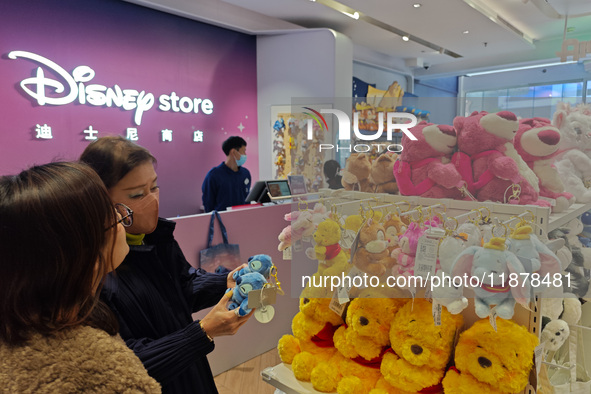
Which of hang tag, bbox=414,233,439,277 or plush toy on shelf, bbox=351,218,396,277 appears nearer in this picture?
hang tag, bbox=414,233,439,277

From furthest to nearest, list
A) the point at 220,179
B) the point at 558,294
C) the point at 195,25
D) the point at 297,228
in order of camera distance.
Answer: the point at 195,25
the point at 220,179
the point at 297,228
the point at 558,294

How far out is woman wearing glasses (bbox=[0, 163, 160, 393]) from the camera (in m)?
0.66

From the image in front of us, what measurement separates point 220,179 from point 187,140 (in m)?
1.11

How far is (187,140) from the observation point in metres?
4.89

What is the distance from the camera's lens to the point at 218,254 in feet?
8.80

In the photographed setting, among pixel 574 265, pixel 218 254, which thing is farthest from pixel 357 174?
pixel 218 254

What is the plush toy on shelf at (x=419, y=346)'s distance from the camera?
1.23 m

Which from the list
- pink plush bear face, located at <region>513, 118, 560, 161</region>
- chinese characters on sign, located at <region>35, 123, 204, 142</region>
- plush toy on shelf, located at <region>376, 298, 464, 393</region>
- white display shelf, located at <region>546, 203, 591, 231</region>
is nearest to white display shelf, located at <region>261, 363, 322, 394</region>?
plush toy on shelf, located at <region>376, 298, 464, 393</region>

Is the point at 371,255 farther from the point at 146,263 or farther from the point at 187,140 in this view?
the point at 187,140

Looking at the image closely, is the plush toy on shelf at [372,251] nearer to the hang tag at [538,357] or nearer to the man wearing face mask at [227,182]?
the hang tag at [538,357]

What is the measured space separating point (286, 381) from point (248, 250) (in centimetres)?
146

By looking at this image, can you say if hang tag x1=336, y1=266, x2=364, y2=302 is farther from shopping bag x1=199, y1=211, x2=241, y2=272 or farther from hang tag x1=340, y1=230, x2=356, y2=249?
shopping bag x1=199, y1=211, x2=241, y2=272

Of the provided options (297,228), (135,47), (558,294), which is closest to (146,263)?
(297,228)

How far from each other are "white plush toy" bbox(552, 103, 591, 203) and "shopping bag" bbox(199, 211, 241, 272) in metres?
1.94
